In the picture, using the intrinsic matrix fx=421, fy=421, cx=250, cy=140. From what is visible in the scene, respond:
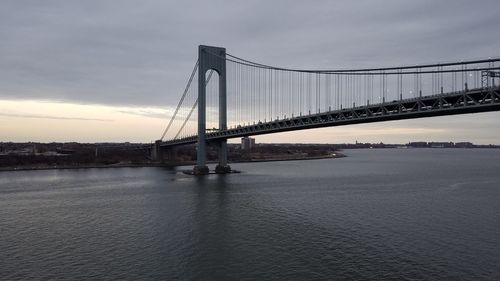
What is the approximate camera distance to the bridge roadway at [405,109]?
19984 mm

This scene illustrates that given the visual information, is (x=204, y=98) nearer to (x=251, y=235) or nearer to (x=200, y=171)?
(x=200, y=171)

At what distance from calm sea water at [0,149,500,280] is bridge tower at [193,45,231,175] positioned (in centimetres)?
→ 1805

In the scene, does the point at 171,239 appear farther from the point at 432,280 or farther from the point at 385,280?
the point at 432,280

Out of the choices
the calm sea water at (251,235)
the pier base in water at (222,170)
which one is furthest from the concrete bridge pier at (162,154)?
the calm sea water at (251,235)

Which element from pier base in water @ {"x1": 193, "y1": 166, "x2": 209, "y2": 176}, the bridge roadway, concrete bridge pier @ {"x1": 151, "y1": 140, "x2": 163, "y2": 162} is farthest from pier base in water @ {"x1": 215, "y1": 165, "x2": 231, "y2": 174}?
concrete bridge pier @ {"x1": 151, "y1": 140, "x2": 163, "y2": 162}

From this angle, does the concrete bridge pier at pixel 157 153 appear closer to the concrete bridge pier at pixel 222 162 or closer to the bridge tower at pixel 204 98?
the bridge tower at pixel 204 98

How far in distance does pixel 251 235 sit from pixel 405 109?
1397cm

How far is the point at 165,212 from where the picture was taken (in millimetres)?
24562

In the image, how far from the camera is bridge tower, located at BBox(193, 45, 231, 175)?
50781 mm

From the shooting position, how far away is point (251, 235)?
1866 cm

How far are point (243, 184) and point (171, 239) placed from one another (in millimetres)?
21951

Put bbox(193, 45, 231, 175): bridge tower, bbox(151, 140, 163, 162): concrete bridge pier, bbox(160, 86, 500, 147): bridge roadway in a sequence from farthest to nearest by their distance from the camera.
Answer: bbox(151, 140, 163, 162): concrete bridge pier
bbox(193, 45, 231, 175): bridge tower
bbox(160, 86, 500, 147): bridge roadway

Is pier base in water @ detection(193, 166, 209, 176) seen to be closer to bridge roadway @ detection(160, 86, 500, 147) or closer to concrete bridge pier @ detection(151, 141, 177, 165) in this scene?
bridge roadway @ detection(160, 86, 500, 147)

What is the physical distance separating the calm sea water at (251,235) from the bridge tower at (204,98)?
18.1 metres
